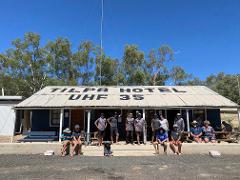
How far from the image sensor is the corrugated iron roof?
13742 millimetres

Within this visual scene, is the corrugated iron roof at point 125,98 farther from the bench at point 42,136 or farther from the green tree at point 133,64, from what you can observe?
the green tree at point 133,64

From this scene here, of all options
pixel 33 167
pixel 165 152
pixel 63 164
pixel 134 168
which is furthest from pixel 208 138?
pixel 33 167

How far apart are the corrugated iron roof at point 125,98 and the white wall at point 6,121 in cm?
406

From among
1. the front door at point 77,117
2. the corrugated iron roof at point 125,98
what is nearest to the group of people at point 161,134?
the corrugated iron roof at point 125,98

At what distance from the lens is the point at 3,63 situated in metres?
34.4

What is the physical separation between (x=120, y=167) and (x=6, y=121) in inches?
537

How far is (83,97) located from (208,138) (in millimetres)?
7418

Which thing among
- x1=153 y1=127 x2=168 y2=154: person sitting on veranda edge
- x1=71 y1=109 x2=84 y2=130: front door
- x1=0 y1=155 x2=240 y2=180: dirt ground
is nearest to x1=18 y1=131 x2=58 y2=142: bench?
x1=71 y1=109 x2=84 y2=130: front door

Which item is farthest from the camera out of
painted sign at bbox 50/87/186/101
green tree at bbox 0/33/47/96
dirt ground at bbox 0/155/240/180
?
green tree at bbox 0/33/47/96

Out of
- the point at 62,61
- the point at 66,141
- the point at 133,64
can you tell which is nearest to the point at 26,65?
the point at 62,61

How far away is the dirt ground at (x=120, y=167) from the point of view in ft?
23.8

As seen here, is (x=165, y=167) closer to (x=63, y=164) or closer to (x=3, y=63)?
(x=63, y=164)

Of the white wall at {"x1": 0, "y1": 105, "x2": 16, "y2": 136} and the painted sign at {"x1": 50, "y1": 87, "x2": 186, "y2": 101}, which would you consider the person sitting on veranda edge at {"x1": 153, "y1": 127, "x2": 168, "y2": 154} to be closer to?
the painted sign at {"x1": 50, "y1": 87, "x2": 186, "y2": 101}

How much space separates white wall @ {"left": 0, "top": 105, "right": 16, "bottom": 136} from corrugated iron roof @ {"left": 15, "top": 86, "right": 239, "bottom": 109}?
4060mm
